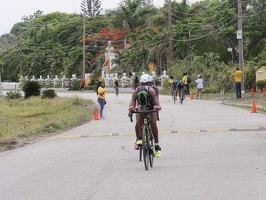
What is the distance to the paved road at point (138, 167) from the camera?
7379mm

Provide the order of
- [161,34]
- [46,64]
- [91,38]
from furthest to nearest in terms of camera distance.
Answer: [46,64] → [91,38] → [161,34]

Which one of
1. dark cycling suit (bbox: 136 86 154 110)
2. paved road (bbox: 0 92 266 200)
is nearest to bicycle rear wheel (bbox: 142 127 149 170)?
paved road (bbox: 0 92 266 200)

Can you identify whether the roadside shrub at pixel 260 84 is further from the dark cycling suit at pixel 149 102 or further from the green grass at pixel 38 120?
the dark cycling suit at pixel 149 102

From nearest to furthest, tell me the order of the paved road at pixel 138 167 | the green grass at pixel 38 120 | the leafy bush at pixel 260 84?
the paved road at pixel 138 167, the green grass at pixel 38 120, the leafy bush at pixel 260 84

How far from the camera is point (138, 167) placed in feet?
31.0

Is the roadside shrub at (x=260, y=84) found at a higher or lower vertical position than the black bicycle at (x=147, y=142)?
higher

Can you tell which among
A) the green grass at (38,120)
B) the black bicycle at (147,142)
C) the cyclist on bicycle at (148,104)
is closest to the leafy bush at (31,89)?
the green grass at (38,120)

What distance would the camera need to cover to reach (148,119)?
9.60m

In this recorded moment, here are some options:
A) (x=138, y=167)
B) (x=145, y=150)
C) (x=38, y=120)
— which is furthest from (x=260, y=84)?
(x=145, y=150)

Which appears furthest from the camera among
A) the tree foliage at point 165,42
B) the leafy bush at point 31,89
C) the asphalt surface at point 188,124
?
the leafy bush at point 31,89

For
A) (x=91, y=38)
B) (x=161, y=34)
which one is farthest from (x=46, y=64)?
(x=161, y=34)

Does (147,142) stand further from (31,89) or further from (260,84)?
(31,89)

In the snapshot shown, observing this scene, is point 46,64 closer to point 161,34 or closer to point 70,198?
point 161,34

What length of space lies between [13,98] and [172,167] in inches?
1488
